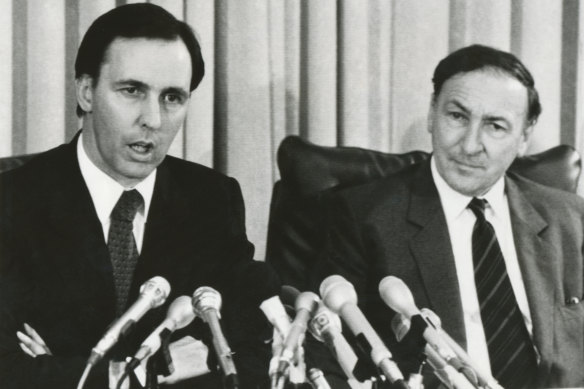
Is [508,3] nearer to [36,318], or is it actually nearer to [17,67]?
[17,67]

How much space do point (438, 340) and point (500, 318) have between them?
0.98 m

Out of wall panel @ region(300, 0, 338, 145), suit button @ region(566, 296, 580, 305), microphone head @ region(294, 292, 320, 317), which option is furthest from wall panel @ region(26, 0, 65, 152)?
suit button @ region(566, 296, 580, 305)

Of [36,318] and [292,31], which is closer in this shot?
[36,318]

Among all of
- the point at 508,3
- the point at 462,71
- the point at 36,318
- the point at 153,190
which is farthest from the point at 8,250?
the point at 508,3

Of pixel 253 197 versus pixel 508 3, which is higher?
pixel 508 3

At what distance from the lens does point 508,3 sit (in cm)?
313

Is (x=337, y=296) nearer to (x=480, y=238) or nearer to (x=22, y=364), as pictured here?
(x=22, y=364)

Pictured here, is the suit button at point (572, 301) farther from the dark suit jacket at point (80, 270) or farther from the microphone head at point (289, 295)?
the microphone head at point (289, 295)

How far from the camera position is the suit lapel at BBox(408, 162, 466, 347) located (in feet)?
7.32

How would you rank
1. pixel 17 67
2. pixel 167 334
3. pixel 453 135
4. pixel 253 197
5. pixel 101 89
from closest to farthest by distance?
pixel 167 334 < pixel 101 89 < pixel 453 135 < pixel 17 67 < pixel 253 197

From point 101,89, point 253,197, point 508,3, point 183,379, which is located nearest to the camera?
point 183,379

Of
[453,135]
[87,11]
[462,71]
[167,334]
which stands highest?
[87,11]

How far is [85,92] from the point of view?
7.32 feet

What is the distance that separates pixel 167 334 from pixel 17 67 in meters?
1.59
